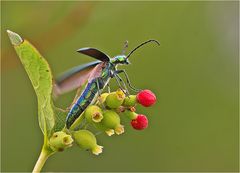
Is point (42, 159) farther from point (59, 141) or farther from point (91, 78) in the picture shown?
point (91, 78)

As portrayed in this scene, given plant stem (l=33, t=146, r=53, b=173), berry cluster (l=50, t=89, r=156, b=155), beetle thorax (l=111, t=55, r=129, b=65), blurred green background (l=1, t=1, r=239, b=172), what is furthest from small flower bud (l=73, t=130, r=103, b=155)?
blurred green background (l=1, t=1, r=239, b=172)

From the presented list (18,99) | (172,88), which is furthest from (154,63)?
(18,99)

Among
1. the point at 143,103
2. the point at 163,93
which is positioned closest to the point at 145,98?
the point at 143,103

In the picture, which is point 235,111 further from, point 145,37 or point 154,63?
point 145,37

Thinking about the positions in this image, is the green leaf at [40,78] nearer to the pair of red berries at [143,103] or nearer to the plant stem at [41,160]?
the plant stem at [41,160]

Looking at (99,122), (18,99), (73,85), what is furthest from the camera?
(18,99)

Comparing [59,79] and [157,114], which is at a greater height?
[59,79]
